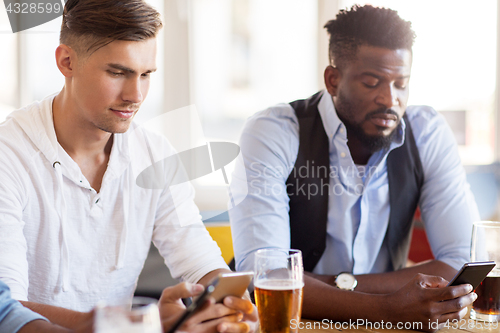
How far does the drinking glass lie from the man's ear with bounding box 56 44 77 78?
40.5 inches

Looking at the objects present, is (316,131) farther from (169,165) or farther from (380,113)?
(169,165)

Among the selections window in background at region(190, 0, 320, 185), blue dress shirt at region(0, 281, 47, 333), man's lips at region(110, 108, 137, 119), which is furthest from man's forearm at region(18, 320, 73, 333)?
window in background at region(190, 0, 320, 185)

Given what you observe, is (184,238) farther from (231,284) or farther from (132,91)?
(231,284)

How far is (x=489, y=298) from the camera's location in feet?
3.49

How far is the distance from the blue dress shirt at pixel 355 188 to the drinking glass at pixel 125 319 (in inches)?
39.0

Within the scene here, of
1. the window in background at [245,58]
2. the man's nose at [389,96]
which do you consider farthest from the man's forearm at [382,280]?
the window in background at [245,58]

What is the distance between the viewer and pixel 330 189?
1656 mm

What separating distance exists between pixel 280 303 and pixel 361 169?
99cm

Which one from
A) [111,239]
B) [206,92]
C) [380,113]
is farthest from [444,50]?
[111,239]

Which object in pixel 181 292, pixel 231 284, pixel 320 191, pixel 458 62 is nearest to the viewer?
pixel 231 284

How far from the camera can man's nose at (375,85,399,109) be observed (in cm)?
165

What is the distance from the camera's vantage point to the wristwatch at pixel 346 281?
134cm

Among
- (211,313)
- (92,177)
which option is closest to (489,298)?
(211,313)

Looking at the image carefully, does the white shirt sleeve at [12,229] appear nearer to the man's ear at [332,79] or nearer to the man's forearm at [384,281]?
the man's forearm at [384,281]
